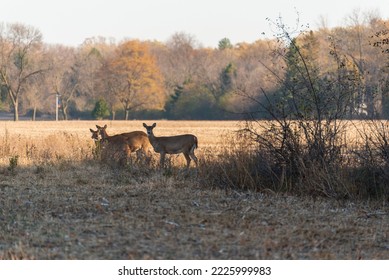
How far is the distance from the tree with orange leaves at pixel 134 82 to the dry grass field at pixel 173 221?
7442 cm

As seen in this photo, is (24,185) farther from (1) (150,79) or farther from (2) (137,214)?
(1) (150,79)

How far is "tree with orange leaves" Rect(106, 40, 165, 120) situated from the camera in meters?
90.7

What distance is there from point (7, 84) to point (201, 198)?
8464cm

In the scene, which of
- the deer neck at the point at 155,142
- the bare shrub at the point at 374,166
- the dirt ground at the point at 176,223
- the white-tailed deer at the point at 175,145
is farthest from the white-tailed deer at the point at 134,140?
the bare shrub at the point at 374,166

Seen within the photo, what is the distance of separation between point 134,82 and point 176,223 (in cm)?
8144

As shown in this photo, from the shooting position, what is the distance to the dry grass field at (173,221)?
28.2 ft

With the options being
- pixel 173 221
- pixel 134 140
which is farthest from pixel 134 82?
pixel 173 221

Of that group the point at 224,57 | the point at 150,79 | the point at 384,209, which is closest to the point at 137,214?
the point at 384,209

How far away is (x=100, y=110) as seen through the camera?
9069 cm

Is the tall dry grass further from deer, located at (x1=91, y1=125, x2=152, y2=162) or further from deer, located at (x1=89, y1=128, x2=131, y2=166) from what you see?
deer, located at (x1=91, y1=125, x2=152, y2=162)

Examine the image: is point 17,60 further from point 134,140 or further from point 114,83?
point 134,140

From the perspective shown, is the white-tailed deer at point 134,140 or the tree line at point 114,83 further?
the tree line at point 114,83

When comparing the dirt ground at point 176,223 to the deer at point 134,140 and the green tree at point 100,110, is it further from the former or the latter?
the green tree at point 100,110

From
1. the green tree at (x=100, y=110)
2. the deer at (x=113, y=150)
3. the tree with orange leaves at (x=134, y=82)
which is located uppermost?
the tree with orange leaves at (x=134, y=82)
